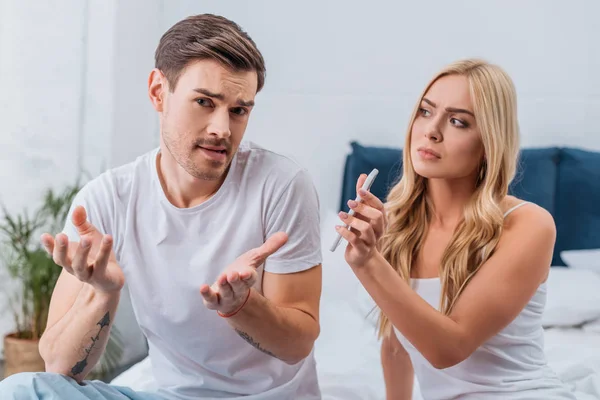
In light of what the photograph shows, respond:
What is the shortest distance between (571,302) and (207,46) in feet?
5.39

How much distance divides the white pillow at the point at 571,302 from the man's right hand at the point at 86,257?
1.68 meters

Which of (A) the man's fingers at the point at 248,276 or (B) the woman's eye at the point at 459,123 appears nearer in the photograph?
(A) the man's fingers at the point at 248,276

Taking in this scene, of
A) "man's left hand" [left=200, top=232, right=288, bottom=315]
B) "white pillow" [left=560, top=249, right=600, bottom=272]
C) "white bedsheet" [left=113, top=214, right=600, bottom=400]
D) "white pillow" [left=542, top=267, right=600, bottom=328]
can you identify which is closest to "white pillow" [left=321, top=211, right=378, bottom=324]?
"white bedsheet" [left=113, top=214, right=600, bottom=400]

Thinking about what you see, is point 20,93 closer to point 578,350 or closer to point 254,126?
point 254,126

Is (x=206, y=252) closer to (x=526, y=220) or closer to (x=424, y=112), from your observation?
(x=424, y=112)

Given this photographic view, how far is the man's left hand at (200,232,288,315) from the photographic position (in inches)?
51.4

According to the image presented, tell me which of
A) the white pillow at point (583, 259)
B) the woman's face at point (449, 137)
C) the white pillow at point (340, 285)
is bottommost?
the white pillow at point (340, 285)

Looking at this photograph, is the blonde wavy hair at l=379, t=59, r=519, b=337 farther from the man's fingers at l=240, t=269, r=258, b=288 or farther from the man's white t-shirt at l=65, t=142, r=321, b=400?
the man's fingers at l=240, t=269, r=258, b=288

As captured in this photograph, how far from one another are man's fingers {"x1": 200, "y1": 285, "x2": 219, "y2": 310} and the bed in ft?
2.19

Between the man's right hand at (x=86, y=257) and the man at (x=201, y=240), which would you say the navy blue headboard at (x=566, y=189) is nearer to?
the man at (x=201, y=240)

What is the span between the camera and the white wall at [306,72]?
3258mm

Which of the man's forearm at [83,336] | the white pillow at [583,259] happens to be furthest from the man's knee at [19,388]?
the white pillow at [583,259]

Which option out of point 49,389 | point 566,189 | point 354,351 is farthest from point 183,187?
point 566,189

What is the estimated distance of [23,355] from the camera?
316 centimetres
